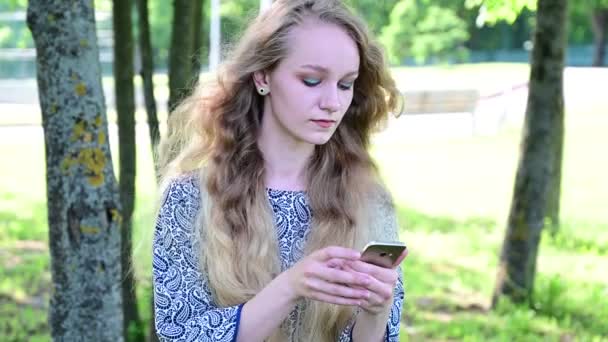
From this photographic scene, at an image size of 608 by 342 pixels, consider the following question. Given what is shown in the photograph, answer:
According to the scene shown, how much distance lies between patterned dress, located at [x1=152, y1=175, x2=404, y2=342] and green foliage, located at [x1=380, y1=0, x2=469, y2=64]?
89.5 ft

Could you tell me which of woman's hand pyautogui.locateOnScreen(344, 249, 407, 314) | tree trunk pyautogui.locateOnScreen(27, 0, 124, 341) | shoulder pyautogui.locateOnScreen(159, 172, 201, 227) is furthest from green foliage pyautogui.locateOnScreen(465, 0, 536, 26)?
woman's hand pyautogui.locateOnScreen(344, 249, 407, 314)

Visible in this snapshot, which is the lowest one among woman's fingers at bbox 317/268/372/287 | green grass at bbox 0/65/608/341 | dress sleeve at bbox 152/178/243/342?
green grass at bbox 0/65/608/341

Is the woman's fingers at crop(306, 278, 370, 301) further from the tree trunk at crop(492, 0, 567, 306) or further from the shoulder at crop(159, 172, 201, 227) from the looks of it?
the tree trunk at crop(492, 0, 567, 306)

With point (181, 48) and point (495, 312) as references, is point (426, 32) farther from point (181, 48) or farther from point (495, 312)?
point (181, 48)

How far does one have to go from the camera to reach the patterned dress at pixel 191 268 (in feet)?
6.83

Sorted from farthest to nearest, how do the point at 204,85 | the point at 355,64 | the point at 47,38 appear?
the point at 47,38, the point at 204,85, the point at 355,64

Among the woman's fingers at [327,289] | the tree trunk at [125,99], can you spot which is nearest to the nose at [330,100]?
the woman's fingers at [327,289]

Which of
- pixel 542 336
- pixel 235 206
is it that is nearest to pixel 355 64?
pixel 235 206

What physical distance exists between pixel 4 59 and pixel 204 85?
84.2 feet

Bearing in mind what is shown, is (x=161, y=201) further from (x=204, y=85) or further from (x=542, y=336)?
(x=542, y=336)

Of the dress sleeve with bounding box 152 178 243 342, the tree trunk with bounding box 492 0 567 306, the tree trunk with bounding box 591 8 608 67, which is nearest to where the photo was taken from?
the dress sleeve with bounding box 152 178 243 342

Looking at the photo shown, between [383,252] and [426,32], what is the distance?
3116 centimetres

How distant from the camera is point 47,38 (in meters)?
3.20

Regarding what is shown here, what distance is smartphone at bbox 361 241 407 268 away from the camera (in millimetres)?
1887
